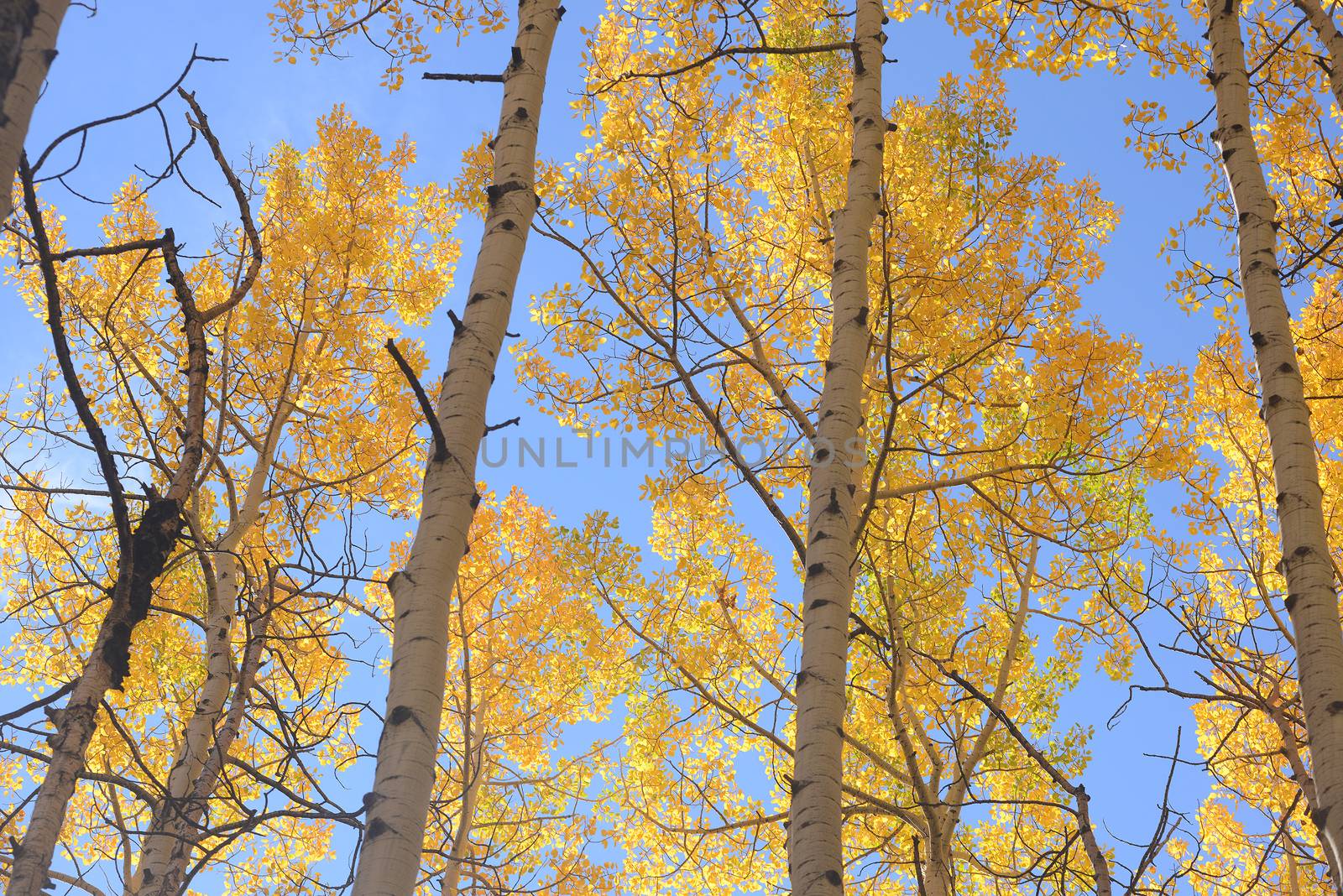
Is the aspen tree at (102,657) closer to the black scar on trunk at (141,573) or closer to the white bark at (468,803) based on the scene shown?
the black scar on trunk at (141,573)

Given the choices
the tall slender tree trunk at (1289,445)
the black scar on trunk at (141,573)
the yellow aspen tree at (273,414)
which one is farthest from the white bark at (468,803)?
the tall slender tree trunk at (1289,445)

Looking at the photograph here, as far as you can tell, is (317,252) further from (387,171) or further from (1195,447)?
(1195,447)

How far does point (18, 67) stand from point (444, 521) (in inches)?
53.8

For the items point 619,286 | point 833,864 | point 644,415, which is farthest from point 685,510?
point 833,864

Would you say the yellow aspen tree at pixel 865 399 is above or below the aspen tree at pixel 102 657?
above

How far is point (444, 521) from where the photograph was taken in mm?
2529

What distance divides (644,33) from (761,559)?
411 cm

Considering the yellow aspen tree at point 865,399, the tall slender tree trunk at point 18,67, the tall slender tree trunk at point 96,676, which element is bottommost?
the tall slender tree trunk at point 96,676

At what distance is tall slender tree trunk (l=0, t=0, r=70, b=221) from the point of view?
4.94 feet

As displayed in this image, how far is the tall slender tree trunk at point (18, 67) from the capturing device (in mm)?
1505

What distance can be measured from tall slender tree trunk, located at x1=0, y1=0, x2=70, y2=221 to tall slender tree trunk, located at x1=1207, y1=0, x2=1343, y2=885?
3.20 m

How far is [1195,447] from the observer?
677cm

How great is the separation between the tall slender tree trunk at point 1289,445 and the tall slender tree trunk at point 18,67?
3198 mm

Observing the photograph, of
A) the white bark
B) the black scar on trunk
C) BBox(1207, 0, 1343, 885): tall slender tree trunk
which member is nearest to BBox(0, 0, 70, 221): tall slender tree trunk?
the black scar on trunk
